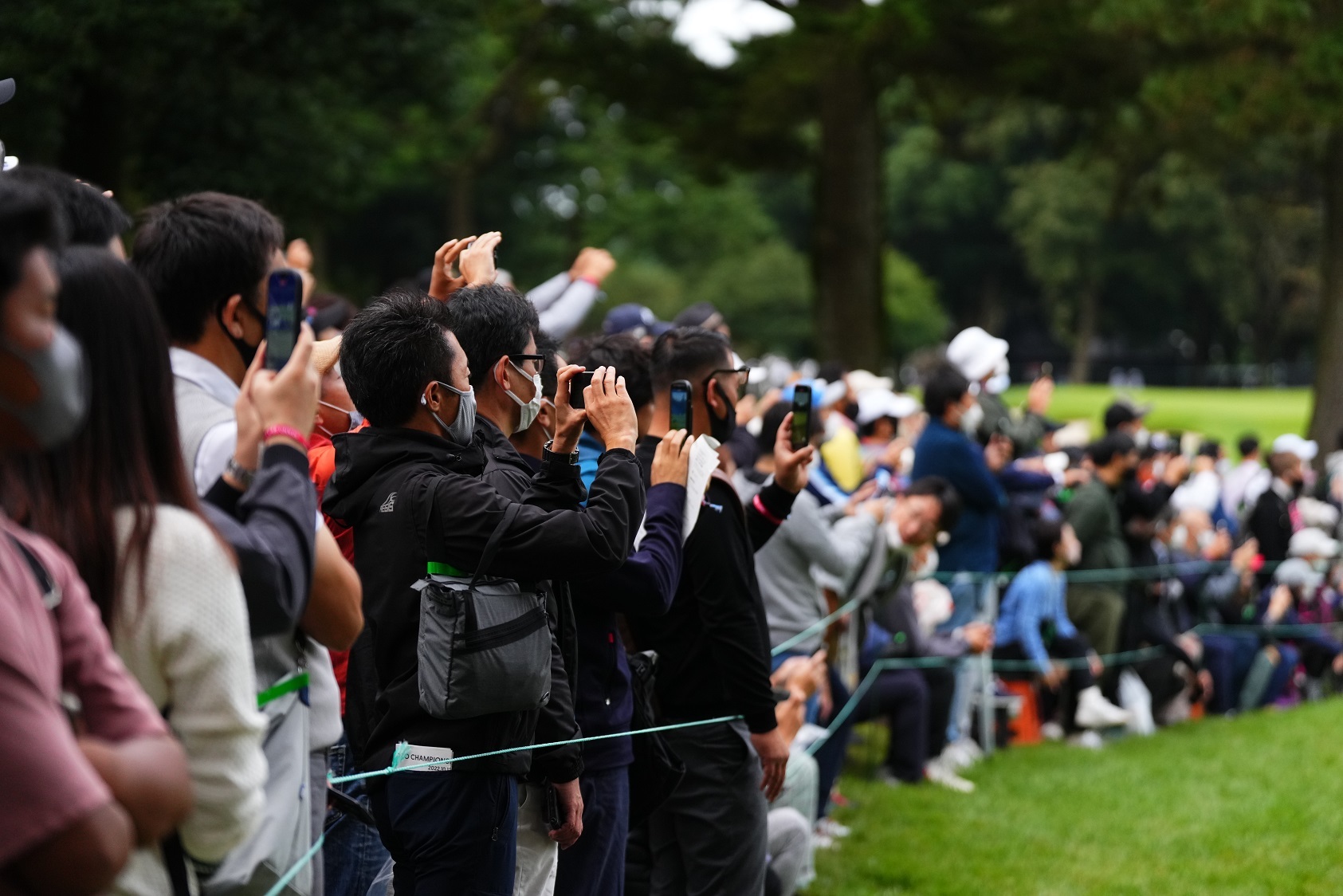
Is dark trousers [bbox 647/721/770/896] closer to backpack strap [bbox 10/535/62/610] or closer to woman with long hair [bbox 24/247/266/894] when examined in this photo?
woman with long hair [bbox 24/247/266/894]

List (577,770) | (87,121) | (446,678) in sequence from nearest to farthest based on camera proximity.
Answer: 1. (446,678)
2. (577,770)
3. (87,121)

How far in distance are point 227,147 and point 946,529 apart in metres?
10.6

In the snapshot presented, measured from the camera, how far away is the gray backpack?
3.40 meters

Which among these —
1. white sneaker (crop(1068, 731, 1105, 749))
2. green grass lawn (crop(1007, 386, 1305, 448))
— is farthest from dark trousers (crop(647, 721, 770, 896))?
green grass lawn (crop(1007, 386, 1305, 448))

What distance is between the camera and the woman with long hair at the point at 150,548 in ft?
7.19

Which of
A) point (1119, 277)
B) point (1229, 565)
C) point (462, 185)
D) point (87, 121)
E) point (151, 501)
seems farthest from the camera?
point (1119, 277)

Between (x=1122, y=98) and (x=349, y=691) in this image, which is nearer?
(x=349, y=691)

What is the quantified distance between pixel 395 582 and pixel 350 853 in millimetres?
877

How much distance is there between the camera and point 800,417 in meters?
4.74

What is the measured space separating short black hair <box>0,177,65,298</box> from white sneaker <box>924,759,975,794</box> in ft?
23.5

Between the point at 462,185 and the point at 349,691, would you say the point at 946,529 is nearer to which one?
the point at 349,691

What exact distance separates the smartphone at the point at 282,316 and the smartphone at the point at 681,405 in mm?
1644

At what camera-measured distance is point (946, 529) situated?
26.9 ft

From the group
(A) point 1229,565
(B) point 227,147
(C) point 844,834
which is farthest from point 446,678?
(B) point 227,147
